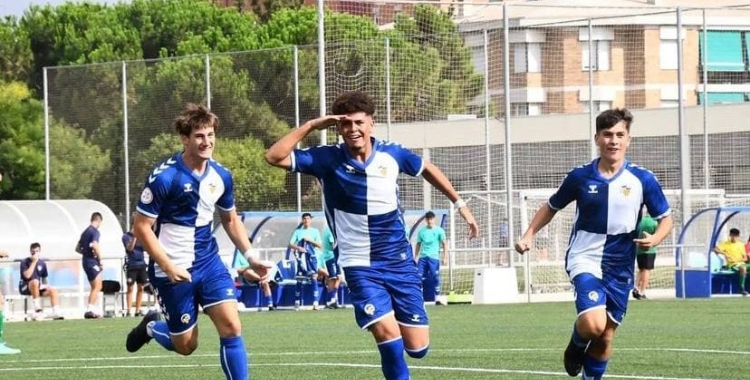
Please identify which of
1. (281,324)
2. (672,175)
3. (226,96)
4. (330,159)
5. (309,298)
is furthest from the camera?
(226,96)

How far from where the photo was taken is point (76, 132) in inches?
1705

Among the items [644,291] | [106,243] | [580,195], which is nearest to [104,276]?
[106,243]

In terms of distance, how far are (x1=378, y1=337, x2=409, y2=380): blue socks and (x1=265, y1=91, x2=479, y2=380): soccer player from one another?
31mm

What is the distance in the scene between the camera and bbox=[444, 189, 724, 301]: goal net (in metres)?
34.5

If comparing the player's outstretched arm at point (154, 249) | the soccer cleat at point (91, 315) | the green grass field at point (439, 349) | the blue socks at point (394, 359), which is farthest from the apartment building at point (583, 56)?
the blue socks at point (394, 359)

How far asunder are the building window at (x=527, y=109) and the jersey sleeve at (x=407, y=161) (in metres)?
33.6

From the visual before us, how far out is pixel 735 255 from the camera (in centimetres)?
3247

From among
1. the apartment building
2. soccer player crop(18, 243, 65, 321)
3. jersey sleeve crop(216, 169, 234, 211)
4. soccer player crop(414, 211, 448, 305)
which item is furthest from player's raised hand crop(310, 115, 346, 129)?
the apartment building

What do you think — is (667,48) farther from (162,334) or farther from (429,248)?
(162,334)

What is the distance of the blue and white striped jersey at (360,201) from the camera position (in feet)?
36.1

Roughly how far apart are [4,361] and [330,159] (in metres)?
7.25

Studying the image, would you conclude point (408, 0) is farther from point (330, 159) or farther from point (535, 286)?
point (330, 159)

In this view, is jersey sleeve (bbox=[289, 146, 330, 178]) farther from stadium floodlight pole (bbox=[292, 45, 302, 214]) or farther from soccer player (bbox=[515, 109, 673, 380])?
stadium floodlight pole (bbox=[292, 45, 302, 214])

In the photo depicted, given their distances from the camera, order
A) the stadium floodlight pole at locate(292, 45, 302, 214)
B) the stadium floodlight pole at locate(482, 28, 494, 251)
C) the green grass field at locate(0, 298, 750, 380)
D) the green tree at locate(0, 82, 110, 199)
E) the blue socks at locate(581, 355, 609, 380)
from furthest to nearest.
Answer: the green tree at locate(0, 82, 110, 199) → the stadium floodlight pole at locate(292, 45, 302, 214) → the stadium floodlight pole at locate(482, 28, 494, 251) → the green grass field at locate(0, 298, 750, 380) → the blue socks at locate(581, 355, 609, 380)
